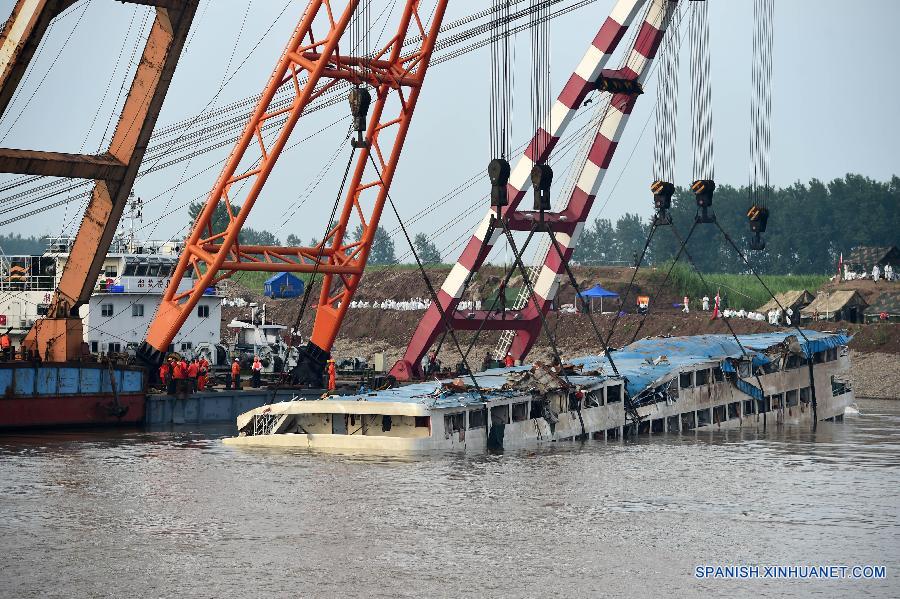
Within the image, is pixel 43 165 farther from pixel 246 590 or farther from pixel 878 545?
pixel 878 545

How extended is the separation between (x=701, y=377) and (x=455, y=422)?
11.5m

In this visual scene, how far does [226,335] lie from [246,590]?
202 feet

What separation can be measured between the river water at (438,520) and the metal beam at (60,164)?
25.6ft

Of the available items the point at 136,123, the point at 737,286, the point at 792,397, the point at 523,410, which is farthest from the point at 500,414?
the point at 737,286

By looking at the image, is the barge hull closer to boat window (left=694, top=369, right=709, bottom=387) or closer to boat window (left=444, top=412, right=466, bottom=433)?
boat window (left=444, top=412, right=466, bottom=433)

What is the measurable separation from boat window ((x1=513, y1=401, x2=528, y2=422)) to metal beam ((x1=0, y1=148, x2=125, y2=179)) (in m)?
14.2

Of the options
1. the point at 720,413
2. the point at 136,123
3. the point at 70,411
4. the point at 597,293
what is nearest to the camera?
the point at 136,123

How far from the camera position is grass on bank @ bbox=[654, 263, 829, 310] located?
9187cm

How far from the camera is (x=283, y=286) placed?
96375 mm

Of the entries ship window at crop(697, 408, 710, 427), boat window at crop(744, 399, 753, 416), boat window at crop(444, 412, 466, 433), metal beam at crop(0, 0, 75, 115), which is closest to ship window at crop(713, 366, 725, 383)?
ship window at crop(697, 408, 710, 427)

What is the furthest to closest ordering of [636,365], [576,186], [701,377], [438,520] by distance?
1. [576,186]
2. [636,365]
3. [701,377]
4. [438,520]

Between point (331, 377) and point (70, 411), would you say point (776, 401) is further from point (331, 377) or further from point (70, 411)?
point (70, 411)

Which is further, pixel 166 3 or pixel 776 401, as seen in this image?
pixel 776 401

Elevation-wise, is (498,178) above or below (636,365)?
above
